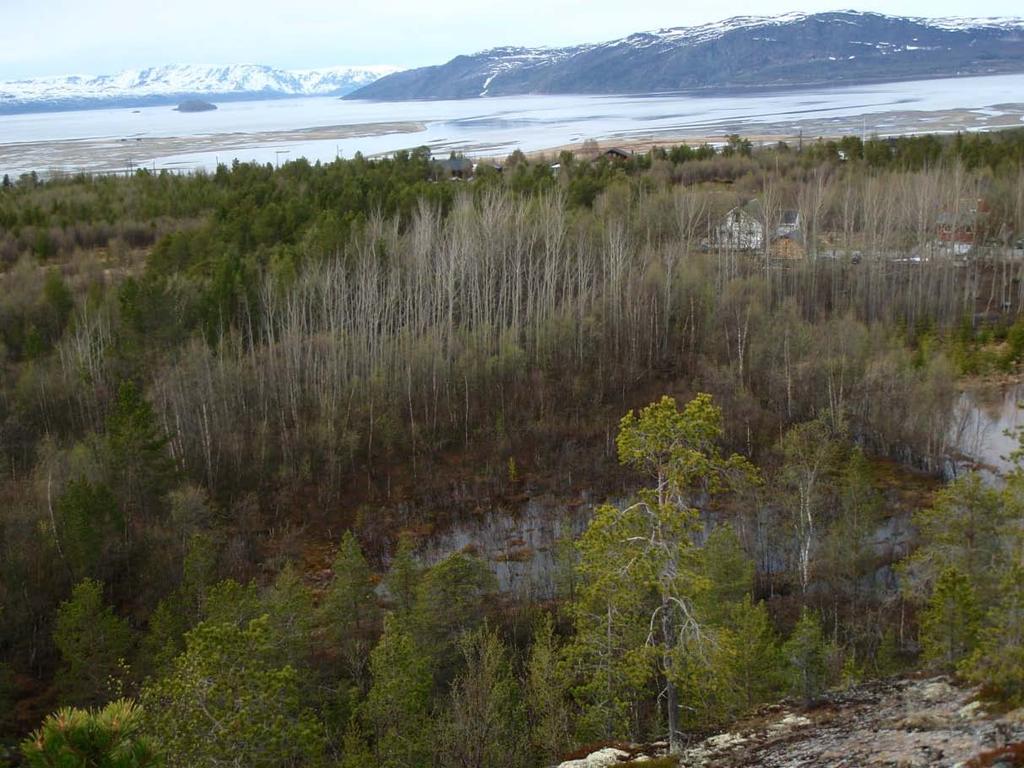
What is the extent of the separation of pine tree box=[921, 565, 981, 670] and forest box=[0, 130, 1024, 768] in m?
0.04

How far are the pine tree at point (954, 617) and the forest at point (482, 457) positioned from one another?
4 centimetres

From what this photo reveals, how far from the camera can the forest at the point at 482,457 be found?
480 inches

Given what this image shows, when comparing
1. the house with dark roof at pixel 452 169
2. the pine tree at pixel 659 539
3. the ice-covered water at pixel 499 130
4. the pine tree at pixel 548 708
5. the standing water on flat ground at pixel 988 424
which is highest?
the ice-covered water at pixel 499 130

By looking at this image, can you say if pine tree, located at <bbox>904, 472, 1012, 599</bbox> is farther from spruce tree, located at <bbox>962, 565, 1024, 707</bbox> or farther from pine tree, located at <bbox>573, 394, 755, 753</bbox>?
pine tree, located at <bbox>573, 394, 755, 753</bbox>

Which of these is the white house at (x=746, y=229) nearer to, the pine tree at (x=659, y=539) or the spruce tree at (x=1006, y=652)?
the spruce tree at (x=1006, y=652)

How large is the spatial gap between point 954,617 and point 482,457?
21479mm

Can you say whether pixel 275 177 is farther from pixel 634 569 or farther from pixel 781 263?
pixel 634 569

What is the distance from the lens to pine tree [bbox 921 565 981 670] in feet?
45.0

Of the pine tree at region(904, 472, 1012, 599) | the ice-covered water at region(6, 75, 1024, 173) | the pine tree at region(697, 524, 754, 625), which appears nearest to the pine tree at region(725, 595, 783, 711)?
the pine tree at region(697, 524, 754, 625)

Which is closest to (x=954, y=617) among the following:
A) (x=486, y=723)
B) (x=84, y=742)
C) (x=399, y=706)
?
(x=486, y=723)

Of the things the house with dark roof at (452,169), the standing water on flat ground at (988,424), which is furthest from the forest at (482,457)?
the house with dark roof at (452,169)

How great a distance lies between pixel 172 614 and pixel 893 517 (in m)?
21.1

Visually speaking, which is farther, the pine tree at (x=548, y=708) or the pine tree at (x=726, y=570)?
the pine tree at (x=726, y=570)

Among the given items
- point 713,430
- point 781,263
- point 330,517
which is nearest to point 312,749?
point 713,430
